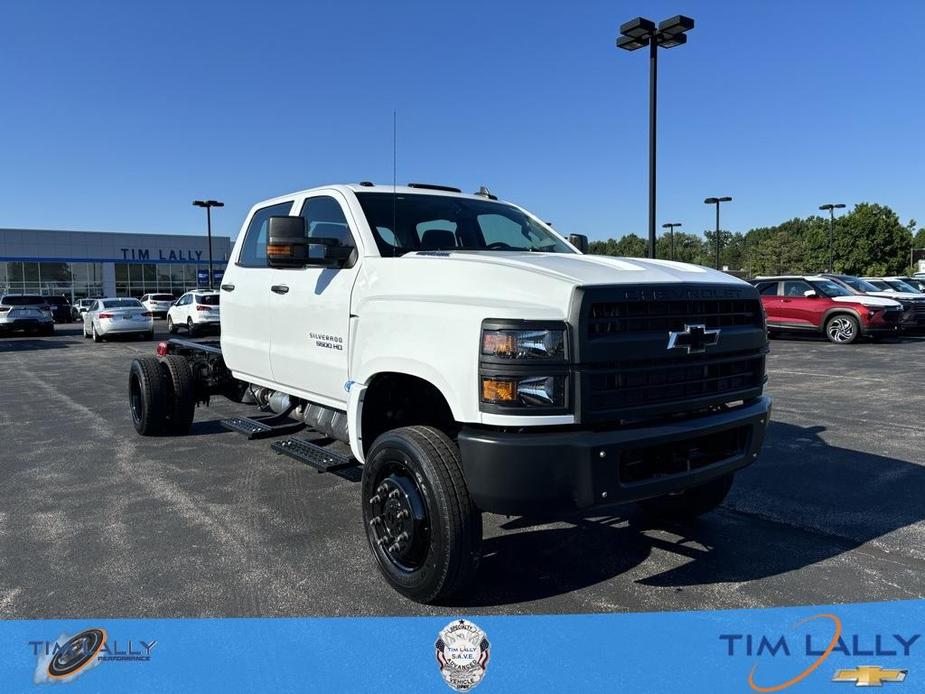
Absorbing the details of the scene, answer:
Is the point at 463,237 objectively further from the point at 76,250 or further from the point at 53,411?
the point at 76,250

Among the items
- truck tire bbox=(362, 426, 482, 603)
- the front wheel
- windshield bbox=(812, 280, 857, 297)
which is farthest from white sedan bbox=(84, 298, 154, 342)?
truck tire bbox=(362, 426, 482, 603)

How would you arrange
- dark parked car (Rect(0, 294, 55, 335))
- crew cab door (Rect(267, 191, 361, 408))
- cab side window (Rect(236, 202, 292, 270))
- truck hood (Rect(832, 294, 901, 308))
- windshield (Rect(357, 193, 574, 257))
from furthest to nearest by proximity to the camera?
1. dark parked car (Rect(0, 294, 55, 335))
2. truck hood (Rect(832, 294, 901, 308))
3. cab side window (Rect(236, 202, 292, 270))
4. windshield (Rect(357, 193, 574, 257))
5. crew cab door (Rect(267, 191, 361, 408))

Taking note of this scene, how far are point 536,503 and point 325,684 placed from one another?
109cm

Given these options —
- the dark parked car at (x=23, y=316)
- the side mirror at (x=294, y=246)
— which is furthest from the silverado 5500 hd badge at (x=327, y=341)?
the dark parked car at (x=23, y=316)

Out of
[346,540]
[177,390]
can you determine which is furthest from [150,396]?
[346,540]

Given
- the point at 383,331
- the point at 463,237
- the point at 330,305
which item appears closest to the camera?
the point at 383,331

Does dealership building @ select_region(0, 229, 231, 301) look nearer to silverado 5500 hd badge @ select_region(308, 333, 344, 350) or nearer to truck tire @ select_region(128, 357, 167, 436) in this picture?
truck tire @ select_region(128, 357, 167, 436)

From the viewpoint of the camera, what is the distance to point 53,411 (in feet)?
29.4

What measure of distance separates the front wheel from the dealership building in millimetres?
43302

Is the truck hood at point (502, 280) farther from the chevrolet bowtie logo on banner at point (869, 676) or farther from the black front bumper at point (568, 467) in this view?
the chevrolet bowtie logo on banner at point (869, 676)

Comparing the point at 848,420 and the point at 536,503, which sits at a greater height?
the point at 536,503

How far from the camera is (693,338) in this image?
127 inches

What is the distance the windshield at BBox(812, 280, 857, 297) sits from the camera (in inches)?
690

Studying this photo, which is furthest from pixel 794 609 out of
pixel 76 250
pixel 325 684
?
pixel 76 250
